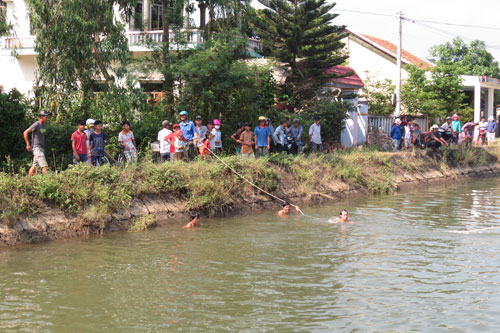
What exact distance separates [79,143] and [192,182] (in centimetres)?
275

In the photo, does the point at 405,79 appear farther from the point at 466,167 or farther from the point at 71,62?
the point at 71,62

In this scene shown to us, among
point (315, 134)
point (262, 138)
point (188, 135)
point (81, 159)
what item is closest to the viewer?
point (81, 159)

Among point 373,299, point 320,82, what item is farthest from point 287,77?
point 373,299

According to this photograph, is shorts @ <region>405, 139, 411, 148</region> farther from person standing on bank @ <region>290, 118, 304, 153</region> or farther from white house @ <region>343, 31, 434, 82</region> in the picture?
white house @ <region>343, 31, 434, 82</region>

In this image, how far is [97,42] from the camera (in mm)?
18953

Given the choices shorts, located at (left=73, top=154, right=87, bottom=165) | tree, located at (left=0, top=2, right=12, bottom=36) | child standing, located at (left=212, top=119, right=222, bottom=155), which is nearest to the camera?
shorts, located at (left=73, top=154, right=87, bottom=165)

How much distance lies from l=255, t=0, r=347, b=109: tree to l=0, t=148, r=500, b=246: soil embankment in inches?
184

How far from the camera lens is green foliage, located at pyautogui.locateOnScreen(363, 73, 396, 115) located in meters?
32.8

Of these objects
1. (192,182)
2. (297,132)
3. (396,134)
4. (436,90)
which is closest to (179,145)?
(192,182)

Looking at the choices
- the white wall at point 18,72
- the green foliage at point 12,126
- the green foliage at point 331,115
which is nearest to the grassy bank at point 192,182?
the green foliage at point 331,115

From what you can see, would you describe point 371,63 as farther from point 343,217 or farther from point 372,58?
point 343,217

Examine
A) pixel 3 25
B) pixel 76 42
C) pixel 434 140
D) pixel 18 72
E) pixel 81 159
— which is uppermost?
pixel 3 25

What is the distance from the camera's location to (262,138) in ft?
62.3

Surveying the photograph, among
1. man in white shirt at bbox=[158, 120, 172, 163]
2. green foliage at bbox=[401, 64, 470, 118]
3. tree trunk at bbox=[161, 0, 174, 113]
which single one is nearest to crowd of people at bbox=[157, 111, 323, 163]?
man in white shirt at bbox=[158, 120, 172, 163]
